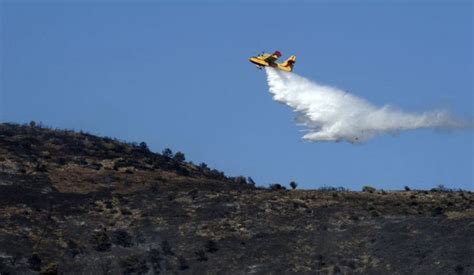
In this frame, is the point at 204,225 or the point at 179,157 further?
the point at 179,157

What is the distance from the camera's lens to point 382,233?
335ft

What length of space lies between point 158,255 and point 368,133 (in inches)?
823

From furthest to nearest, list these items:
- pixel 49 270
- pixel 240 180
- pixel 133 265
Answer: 1. pixel 240 180
2. pixel 133 265
3. pixel 49 270

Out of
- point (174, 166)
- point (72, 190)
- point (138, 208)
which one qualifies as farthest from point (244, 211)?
point (174, 166)

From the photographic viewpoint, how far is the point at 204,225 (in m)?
105

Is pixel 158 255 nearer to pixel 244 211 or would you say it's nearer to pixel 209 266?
pixel 209 266

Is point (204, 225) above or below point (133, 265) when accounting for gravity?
above

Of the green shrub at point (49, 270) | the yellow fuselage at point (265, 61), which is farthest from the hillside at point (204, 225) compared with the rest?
the yellow fuselage at point (265, 61)

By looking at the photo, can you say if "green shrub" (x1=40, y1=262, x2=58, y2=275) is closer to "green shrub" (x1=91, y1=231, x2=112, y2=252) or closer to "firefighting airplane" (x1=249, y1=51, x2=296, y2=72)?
"green shrub" (x1=91, y1=231, x2=112, y2=252)

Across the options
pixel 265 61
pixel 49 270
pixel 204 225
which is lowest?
pixel 49 270

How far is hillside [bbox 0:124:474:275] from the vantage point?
9631 cm

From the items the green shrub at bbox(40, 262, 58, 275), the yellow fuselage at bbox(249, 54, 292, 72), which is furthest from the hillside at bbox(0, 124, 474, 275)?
the yellow fuselage at bbox(249, 54, 292, 72)

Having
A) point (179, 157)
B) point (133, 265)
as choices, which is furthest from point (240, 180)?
point (133, 265)

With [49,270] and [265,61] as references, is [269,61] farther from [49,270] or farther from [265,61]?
[49,270]
